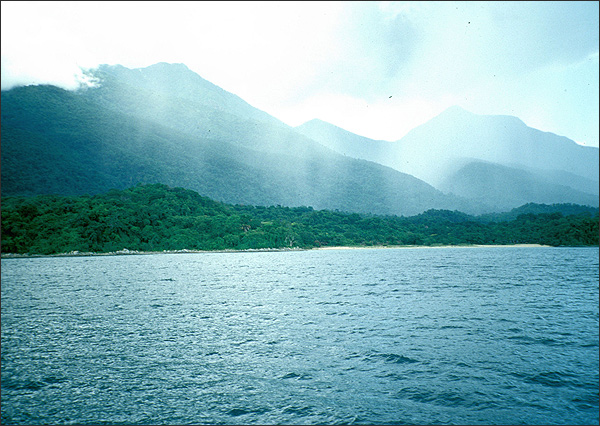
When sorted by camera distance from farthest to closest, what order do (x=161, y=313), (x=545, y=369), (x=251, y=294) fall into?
(x=251, y=294), (x=161, y=313), (x=545, y=369)

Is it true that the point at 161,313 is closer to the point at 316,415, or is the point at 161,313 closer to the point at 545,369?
the point at 316,415

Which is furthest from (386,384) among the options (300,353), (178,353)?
(178,353)

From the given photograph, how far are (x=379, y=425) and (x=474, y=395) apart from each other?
662 cm

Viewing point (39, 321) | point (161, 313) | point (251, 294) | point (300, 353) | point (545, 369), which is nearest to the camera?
point (545, 369)

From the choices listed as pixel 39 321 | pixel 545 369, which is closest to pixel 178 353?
pixel 39 321

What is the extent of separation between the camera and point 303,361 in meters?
25.0

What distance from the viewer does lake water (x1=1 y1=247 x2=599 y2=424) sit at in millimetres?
17922

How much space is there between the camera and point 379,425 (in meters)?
16.3

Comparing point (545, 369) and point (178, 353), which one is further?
point (178, 353)

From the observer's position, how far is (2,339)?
32500mm

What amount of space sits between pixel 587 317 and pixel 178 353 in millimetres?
42214

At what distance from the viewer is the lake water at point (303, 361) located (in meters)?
17.9

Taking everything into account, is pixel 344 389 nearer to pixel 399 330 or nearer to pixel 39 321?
pixel 399 330

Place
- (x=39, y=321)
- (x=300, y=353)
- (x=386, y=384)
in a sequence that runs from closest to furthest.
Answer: (x=386, y=384)
(x=300, y=353)
(x=39, y=321)
